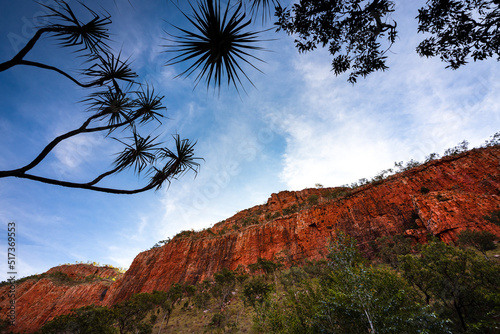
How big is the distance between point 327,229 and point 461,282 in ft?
94.3

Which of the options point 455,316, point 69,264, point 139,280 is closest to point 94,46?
point 455,316

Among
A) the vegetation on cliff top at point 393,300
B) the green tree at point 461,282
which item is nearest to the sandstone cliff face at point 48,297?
the vegetation on cliff top at point 393,300

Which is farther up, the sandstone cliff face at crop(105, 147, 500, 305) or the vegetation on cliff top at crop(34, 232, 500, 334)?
the sandstone cliff face at crop(105, 147, 500, 305)

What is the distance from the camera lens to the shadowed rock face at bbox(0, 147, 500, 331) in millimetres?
26688

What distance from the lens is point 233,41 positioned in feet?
10.0

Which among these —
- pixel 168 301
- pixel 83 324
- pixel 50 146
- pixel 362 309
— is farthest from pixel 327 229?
pixel 50 146

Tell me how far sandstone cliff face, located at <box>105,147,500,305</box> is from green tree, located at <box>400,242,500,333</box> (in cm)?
2081

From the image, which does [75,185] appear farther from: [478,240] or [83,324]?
[478,240]

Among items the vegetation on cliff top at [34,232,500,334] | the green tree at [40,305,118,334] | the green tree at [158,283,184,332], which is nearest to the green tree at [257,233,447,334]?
the vegetation on cliff top at [34,232,500,334]

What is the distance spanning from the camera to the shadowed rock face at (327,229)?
26.7 metres

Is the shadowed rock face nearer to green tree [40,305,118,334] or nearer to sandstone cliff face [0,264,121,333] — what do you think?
sandstone cliff face [0,264,121,333]

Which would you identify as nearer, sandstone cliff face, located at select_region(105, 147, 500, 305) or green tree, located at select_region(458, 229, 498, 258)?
green tree, located at select_region(458, 229, 498, 258)

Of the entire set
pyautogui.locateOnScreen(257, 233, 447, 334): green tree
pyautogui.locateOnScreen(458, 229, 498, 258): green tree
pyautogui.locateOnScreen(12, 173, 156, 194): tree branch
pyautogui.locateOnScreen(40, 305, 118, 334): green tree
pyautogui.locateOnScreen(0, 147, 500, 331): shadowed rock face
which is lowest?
pyautogui.locateOnScreen(257, 233, 447, 334): green tree

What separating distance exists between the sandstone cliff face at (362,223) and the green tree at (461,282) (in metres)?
20.8
